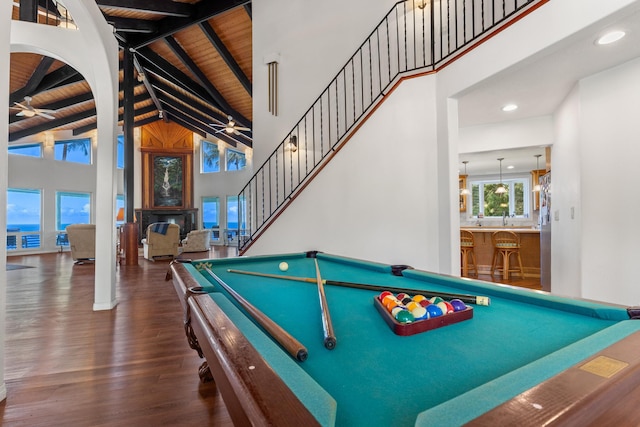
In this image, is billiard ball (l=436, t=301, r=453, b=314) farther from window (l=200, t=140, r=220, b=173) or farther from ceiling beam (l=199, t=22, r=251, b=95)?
window (l=200, t=140, r=220, b=173)

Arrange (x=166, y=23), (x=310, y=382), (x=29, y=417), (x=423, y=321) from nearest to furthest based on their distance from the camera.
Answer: (x=310, y=382) → (x=423, y=321) → (x=29, y=417) → (x=166, y=23)

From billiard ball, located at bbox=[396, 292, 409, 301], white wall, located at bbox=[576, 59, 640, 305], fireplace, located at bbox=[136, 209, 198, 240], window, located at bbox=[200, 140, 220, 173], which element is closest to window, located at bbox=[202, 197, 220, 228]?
fireplace, located at bbox=[136, 209, 198, 240]

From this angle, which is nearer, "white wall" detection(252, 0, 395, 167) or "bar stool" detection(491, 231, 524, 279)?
"bar stool" detection(491, 231, 524, 279)

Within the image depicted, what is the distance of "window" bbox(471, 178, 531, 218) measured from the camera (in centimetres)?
863

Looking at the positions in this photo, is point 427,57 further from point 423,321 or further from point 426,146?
point 423,321

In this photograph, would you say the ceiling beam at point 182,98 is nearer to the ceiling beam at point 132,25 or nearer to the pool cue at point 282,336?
the ceiling beam at point 132,25

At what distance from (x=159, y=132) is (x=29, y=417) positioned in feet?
42.1

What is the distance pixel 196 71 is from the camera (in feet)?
24.7

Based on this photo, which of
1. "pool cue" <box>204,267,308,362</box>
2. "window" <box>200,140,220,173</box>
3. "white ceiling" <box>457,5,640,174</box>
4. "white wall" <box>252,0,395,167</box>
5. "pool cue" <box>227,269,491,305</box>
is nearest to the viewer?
"pool cue" <box>204,267,308,362</box>

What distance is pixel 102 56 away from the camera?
Answer: 11.6 ft

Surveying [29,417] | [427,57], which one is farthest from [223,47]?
[29,417]

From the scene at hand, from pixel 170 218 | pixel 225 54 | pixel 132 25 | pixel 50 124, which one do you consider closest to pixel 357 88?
pixel 225 54

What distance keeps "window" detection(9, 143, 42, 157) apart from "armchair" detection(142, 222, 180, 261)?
5.30 metres

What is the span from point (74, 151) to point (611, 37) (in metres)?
13.6
